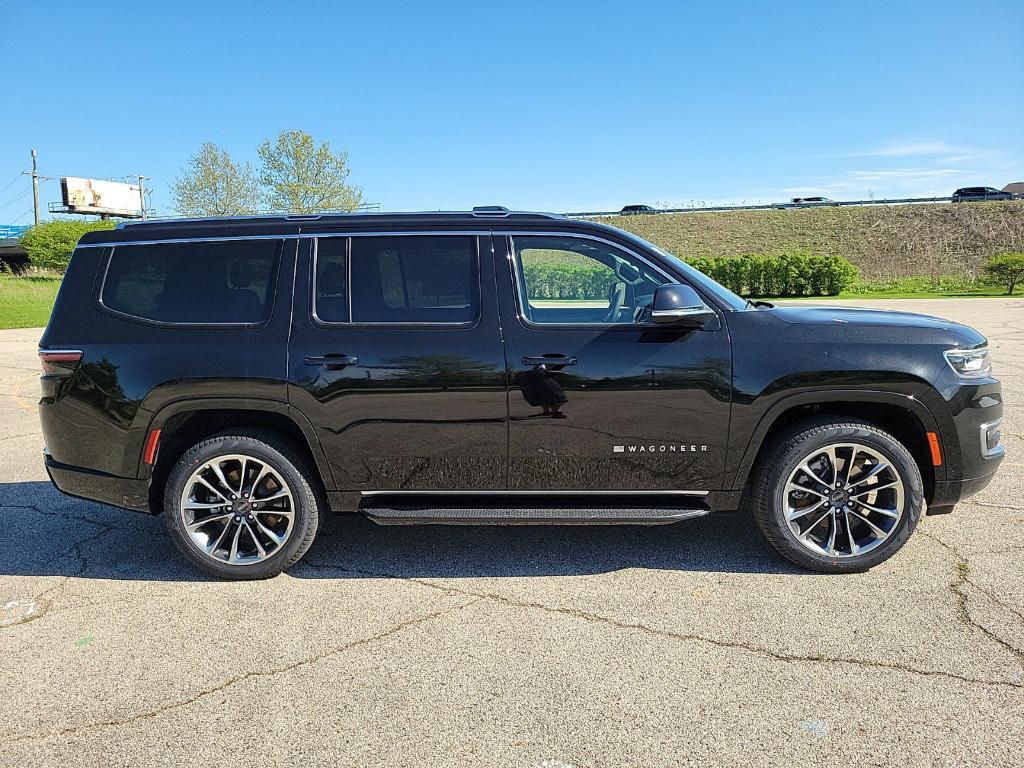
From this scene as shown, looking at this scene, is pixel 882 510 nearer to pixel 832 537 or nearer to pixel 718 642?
pixel 832 537

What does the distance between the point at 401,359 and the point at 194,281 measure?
1272 millimetres

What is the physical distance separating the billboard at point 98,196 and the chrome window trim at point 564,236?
8495cm

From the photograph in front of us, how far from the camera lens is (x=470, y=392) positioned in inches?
152

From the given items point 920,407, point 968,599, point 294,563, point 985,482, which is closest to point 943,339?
point 920,407

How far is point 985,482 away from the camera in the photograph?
4.01 m

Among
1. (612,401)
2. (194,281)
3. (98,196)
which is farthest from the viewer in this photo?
(98,196)

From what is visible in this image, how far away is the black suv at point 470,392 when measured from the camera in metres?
3.86

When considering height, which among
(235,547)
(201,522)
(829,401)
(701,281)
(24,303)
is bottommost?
(235,547)

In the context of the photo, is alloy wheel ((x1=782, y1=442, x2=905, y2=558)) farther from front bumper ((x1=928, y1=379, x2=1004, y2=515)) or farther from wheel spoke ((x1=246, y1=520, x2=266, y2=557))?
wheel spoke ((x1=246, y1=520, x2=266, y2=557))

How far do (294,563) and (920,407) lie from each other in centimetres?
354

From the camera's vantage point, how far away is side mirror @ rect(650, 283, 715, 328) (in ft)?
12.2

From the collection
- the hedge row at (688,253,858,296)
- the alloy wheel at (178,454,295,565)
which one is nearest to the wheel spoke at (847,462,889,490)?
the alloy wheel at (178,454,295,565)

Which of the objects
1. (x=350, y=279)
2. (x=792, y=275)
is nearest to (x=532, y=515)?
(x=350, y=279)

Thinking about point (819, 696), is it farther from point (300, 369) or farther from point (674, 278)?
point (300, 369)
